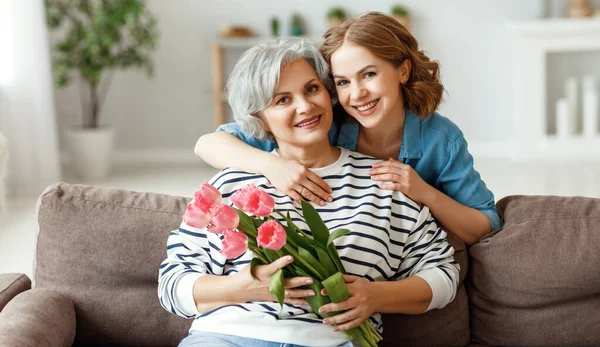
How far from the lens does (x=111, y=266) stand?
6.46 ft

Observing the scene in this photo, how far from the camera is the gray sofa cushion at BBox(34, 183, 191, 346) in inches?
77.5

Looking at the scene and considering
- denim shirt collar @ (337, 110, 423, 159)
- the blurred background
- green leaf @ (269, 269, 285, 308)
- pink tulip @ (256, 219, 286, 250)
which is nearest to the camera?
pink tulip @ (256, 219, 286, 250)

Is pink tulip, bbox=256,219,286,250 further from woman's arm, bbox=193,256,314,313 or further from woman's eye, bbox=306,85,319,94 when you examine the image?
woman's eye, bbox=306,85,319,94

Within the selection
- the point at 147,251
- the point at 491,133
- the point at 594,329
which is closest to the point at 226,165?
the point at 147,251

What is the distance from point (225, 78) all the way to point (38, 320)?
4.41 m

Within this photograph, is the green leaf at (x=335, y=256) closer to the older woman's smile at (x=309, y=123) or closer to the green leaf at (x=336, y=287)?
the green leaf at (x=336, y=287)

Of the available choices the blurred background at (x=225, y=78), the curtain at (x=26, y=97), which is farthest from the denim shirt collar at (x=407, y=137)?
the curtain at (x=26, y=97)

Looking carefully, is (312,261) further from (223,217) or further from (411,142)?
(411,142)

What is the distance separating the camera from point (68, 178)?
5750 mm

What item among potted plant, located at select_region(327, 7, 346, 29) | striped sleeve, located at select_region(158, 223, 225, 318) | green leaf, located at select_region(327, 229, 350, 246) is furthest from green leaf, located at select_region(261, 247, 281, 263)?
potted plant, located at select_region(327, 7, 346, 29)

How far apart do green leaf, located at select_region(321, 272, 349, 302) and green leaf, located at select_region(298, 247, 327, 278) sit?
0.07ft

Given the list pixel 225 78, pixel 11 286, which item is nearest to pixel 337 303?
pixel 11 286

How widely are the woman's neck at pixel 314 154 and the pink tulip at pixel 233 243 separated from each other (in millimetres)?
530

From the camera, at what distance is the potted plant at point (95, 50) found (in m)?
5.42
